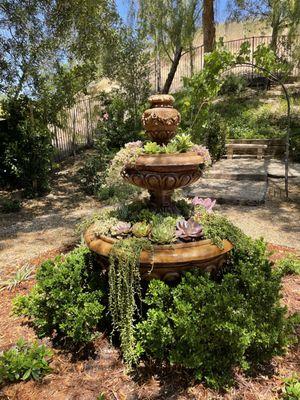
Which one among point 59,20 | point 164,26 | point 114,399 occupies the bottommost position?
point 114,399

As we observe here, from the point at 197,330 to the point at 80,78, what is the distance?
917 centimetres

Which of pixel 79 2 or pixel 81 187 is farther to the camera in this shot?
pixel 81 187

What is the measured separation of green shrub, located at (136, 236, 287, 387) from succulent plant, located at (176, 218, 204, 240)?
30 centimetres

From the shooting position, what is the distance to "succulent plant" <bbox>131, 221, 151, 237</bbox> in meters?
3.00

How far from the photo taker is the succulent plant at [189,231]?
298 centimetres

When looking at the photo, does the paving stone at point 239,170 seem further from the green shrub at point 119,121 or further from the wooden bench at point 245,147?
the green shrub at point 119,121

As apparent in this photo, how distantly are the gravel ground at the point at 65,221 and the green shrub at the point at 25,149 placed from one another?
0.56m

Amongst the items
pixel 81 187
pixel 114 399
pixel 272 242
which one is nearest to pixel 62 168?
pixel 81 187

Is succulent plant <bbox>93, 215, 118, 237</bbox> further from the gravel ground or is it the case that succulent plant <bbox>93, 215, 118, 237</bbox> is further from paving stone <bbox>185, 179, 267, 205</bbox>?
paving stone <bbox>185, 179, 267, 205</bbox>

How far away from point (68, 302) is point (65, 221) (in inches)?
161

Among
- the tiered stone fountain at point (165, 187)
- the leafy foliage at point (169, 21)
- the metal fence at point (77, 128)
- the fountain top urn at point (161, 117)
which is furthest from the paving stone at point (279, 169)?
the leafy foliage at point (169, 21)

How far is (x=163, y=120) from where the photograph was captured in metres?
3.21

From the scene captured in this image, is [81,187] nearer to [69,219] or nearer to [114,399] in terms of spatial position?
[69,219]

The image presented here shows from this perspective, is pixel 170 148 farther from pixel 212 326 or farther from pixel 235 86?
pixel 235 86
